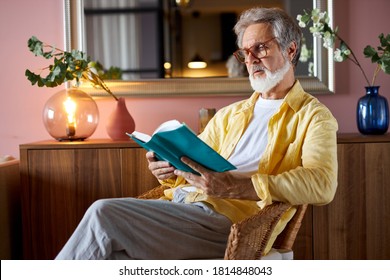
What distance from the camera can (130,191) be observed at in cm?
261

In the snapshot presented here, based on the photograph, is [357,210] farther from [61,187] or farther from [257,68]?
[61,187]

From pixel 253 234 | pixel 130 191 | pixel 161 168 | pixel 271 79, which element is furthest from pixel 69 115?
pixel 253 234

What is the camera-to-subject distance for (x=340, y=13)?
291 centimetres

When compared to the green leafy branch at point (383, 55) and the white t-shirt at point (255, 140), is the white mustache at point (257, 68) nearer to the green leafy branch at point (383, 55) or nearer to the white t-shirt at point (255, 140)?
the white t-shirt at point (255, 140)

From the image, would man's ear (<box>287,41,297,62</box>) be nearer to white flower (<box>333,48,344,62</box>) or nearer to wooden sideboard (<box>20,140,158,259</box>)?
white flower (<box>333,48,344,62</box>)

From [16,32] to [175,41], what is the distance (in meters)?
0.83

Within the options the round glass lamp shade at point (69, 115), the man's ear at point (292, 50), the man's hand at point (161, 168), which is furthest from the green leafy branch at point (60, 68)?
the man's ear at point (292, 50)

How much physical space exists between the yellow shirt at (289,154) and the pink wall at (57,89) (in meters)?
0.76

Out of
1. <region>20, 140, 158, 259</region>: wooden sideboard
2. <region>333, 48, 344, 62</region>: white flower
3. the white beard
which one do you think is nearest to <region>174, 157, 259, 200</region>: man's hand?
the white beard

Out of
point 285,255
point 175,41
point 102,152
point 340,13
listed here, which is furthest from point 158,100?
point 285,255

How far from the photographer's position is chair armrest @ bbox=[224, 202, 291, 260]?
66.0 inches

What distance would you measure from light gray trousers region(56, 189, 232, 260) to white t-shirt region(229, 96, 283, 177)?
0.80 feet
